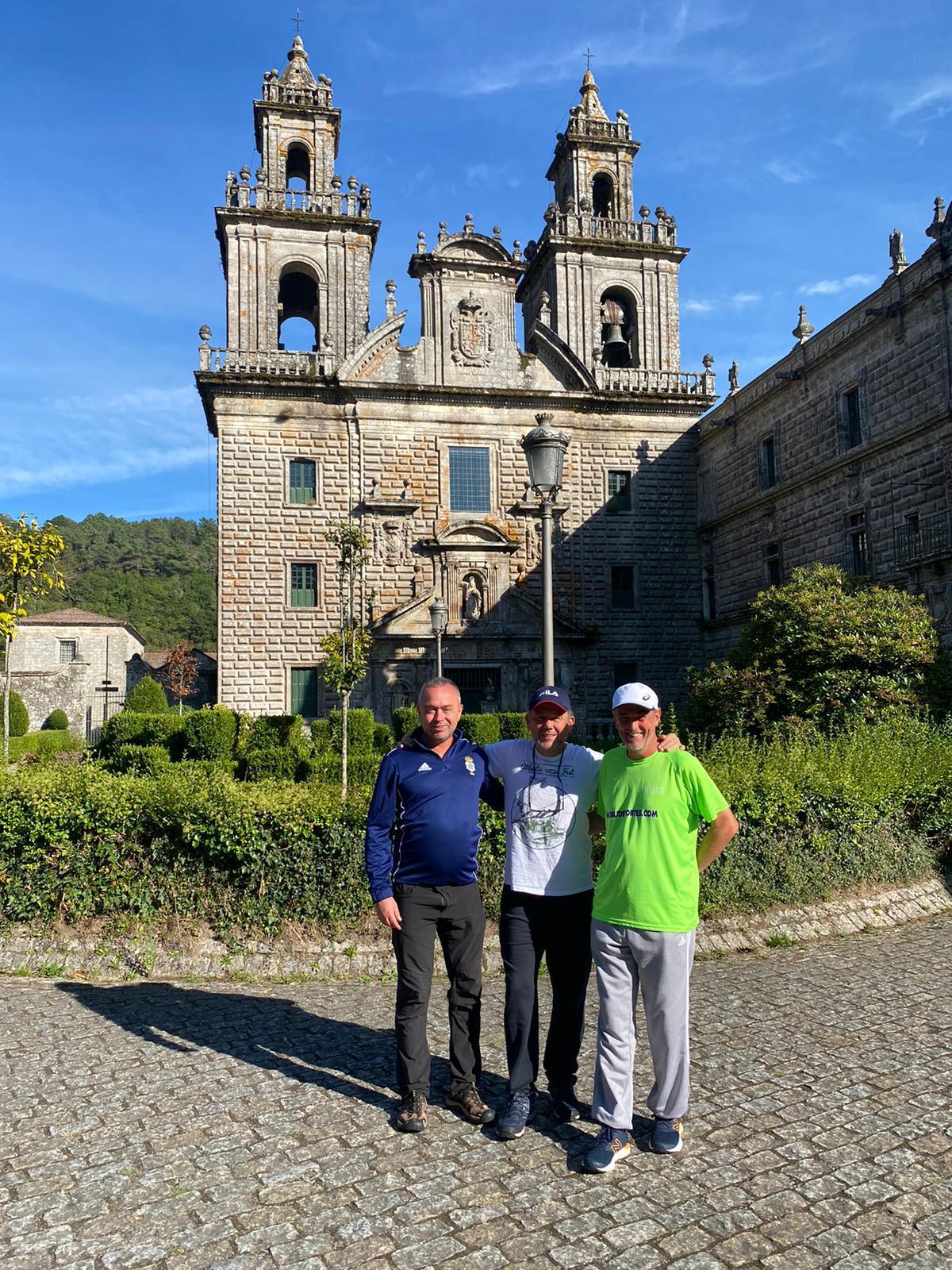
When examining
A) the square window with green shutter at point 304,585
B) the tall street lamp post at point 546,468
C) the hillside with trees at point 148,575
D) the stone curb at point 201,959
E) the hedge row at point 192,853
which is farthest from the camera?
the hillside with trees at point 148,575

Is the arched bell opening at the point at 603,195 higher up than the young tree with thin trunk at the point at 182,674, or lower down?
higher up

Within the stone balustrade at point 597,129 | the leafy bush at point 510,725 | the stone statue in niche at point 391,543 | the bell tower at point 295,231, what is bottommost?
the leafy bush at point 510,725

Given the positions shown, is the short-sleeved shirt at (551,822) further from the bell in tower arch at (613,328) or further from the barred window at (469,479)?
the bell in tower arch at (613,328)

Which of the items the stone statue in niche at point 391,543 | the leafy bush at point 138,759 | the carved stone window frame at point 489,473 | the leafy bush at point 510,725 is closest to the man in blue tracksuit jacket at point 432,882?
the leafy bush at point 138,759

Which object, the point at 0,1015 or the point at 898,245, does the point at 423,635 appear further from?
the point at 0,1015

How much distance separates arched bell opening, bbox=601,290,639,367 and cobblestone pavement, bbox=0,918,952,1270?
27.7 meters

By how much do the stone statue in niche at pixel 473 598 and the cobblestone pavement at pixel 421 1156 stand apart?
72.3ft

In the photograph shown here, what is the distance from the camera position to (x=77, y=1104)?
4.60 m

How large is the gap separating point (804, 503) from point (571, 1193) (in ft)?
76.4

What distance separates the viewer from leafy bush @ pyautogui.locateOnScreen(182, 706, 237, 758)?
22750mm

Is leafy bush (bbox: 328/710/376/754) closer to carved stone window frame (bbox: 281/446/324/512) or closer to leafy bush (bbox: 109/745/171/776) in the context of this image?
leafy bush (bbox: 109/745/171/776)

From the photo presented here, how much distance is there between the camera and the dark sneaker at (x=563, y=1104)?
4395mm

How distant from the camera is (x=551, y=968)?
4574 mm

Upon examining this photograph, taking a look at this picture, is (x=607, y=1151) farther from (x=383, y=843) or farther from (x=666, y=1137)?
(x=383, y=843)
